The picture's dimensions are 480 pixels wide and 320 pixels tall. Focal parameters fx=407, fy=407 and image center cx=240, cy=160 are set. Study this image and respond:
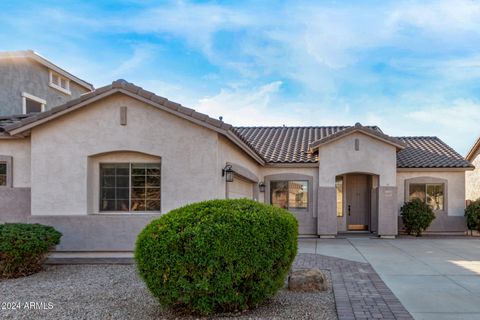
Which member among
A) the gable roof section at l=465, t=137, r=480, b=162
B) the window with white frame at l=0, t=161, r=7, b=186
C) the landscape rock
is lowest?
the landscape rock

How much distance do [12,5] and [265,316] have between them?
12246mm

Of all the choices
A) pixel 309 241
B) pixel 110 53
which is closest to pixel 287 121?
pixel 309 241

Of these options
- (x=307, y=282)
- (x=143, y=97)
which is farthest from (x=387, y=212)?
(x=143, y=97)

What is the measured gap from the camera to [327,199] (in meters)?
17.7

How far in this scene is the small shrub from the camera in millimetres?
18031

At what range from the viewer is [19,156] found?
11914 mm

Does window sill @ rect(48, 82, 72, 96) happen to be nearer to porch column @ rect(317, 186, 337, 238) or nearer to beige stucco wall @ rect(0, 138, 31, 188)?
beige stucco wall @ rect(0, 138, 31, 188)

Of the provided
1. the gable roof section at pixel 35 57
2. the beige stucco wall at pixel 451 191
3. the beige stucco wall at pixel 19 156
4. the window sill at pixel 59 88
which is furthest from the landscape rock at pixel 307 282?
the window sill at pixel 59 88

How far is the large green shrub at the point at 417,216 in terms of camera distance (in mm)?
17797

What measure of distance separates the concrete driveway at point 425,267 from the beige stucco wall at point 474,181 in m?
6.14

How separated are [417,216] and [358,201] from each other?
9.55ft

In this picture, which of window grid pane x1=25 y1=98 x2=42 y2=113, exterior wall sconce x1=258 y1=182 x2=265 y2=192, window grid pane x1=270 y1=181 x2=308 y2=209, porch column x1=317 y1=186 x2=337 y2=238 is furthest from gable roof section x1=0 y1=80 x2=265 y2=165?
window grid pane x1=25 y1=98 x2=42 y2=113

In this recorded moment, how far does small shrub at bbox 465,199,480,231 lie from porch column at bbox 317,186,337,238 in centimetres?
626

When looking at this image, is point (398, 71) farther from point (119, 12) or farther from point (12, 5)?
point (12, 5)
